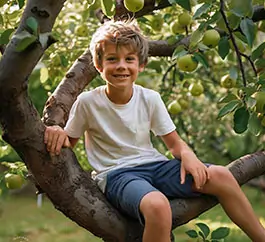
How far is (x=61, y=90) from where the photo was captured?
196 cm

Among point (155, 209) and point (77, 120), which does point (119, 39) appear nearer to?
point (77, 120)

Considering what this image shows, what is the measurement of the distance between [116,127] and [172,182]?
0.23 m

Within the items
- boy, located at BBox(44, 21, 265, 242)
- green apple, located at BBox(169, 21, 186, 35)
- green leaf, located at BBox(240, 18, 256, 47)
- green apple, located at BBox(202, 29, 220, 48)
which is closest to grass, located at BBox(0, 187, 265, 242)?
green apple, located at BBox(169, 21, 186, 35)

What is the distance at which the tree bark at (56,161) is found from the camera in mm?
1303

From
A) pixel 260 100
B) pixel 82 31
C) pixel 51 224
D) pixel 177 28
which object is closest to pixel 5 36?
pixel 260 100

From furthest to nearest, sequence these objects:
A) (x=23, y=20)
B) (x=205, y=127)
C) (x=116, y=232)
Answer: (x=205, y=127), (x=116, y=232), (x=23, y=20)

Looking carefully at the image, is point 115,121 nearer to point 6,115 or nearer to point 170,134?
point 170,134

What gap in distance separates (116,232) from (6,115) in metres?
0.43

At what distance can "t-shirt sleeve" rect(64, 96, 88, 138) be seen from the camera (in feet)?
5.84

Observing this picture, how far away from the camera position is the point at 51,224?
6102 millimetres

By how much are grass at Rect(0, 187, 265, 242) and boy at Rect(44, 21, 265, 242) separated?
2545 millimetres

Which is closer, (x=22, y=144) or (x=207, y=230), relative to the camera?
(x=22, y=144)

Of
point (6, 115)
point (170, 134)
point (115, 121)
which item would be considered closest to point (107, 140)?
point (115, 121)

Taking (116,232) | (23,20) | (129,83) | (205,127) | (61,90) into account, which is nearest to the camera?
(23,20)
